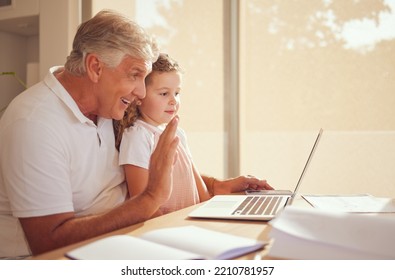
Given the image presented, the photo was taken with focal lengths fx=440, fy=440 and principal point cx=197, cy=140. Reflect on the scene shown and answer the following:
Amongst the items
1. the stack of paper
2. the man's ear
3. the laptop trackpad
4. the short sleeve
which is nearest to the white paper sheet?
the laptop trackpad

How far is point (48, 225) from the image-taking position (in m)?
1.17

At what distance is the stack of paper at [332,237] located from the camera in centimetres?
72

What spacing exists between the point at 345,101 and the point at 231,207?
75.1 inches

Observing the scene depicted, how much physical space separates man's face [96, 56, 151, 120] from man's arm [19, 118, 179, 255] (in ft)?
1.18

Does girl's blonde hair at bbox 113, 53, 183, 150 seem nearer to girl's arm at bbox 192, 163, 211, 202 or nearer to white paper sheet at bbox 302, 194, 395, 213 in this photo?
girl's arm at bbox 192, 163, 211, 202

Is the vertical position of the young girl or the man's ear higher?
the man's ear

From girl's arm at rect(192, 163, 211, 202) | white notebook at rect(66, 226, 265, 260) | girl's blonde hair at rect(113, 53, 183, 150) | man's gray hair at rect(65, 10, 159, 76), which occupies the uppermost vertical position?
man's gray hair at rect(65, 10, 159, 76)

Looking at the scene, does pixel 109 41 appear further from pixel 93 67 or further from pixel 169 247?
pixel 169 247

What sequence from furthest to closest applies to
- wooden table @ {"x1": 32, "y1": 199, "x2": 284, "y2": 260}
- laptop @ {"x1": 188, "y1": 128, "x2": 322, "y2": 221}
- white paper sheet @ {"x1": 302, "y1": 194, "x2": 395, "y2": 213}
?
1. white paper sheet @ {"x1": 302, "y1": 194, "x2": 395, "y2": 213}
2. laptop @ {"x1": 188, "y1": 128, "x2": 322, "y2": 221}
3. wooden table @ {"x1": 32, "y1": 199, "x2": 284, "y2": 260}

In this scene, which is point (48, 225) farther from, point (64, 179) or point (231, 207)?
point (231, 207)

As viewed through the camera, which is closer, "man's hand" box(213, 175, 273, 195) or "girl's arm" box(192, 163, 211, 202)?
"man's hand" box(213, 175, 273, 195)

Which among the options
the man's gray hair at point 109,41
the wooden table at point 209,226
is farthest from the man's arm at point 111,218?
the man's gray hair at point 109,41

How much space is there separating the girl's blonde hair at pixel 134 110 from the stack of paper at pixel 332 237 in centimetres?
91

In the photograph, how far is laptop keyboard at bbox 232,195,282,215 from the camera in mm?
1154
